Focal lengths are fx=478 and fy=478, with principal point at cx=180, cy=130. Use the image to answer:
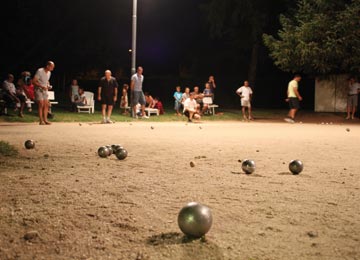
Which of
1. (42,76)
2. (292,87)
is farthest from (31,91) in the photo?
(292,87)

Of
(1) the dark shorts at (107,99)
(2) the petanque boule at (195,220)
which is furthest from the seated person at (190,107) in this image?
(2) the petanque boule at (195,220)

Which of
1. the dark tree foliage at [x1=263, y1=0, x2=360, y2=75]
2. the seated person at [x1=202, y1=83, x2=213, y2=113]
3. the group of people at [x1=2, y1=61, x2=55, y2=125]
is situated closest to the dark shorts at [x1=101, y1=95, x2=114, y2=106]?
the group of people at [x1=2, y1=61, x2=55, y2=125]

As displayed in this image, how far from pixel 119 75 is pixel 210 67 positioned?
525 inches

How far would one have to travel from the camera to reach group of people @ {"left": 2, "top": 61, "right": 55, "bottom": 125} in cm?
1689

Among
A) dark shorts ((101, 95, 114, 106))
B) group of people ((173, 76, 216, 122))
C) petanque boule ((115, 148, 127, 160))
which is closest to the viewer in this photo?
petanque boule ((115, 148, 127, 160))

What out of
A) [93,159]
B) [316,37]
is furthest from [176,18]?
[93,159]

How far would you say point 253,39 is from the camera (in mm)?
32531

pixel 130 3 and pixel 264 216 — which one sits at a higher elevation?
pixel 130 3

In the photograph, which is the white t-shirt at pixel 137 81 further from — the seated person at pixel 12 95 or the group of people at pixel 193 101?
the seated person at pixel 12 95

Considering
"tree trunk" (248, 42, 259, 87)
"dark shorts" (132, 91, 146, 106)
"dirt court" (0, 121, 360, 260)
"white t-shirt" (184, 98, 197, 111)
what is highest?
"tree trunk" (248, 42, 259, 87)

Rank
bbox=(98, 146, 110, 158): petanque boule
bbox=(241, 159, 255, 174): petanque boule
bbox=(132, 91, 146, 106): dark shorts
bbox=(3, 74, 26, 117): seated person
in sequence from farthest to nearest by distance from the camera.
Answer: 1. bbox=(132, 91, 146, 106): dark shorts
2. bbox=(3, 74, 26, 117): seated person
3. bbox=(98, 146, 110, 158): petanque boule
4. bbox=(241, 159, 255, 174): petanque boule

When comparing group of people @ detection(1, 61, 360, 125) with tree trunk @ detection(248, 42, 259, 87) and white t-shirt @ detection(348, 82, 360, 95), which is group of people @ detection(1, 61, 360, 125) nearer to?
white t-shirt @ detection(348, 82, 360, 95)

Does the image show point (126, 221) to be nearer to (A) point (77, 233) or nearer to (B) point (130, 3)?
(A) point (77, 233)

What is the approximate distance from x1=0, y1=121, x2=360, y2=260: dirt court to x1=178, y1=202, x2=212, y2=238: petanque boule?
100 mm
